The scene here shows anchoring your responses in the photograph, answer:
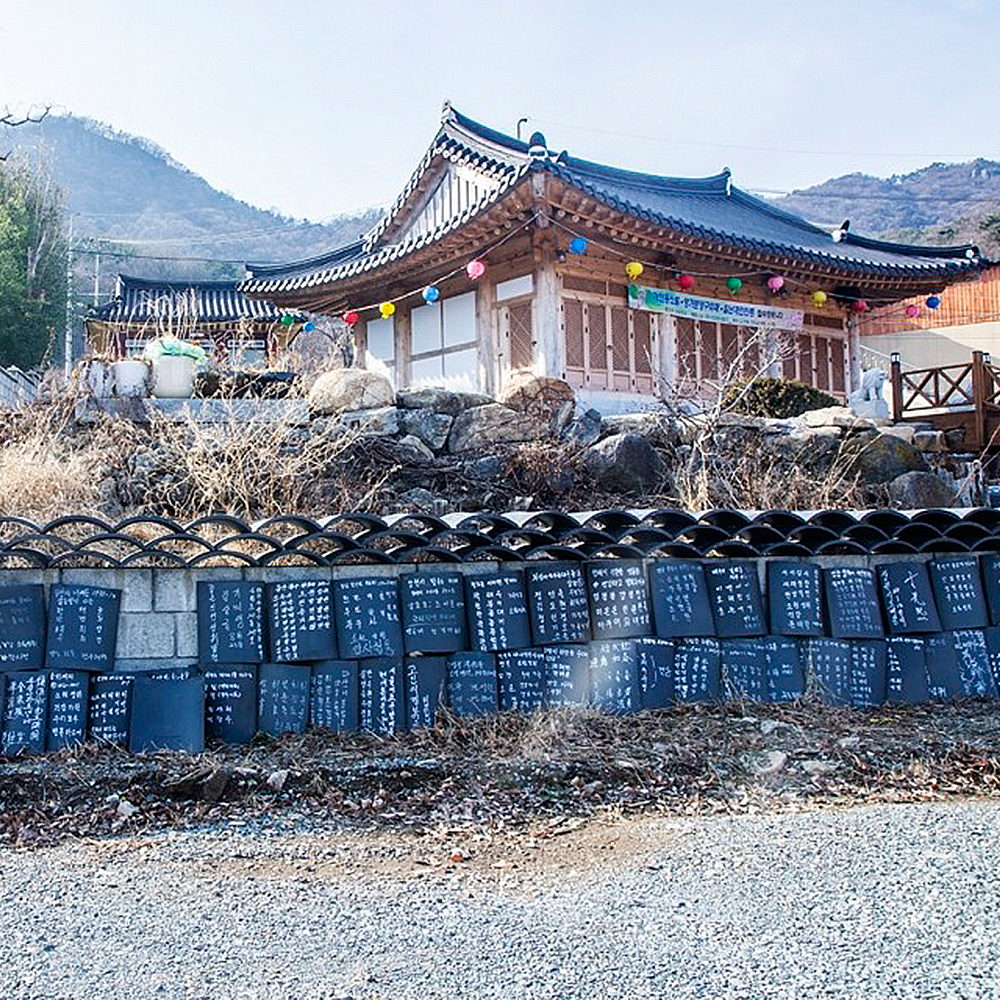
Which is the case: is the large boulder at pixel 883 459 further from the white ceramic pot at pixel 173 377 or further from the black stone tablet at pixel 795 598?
the white ceramic pot at pixel 173 377

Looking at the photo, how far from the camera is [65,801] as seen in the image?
4586mm

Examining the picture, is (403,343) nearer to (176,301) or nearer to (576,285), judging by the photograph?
(576,285)

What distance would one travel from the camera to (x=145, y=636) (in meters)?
5.56

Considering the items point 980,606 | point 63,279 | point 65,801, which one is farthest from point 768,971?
point 63,279

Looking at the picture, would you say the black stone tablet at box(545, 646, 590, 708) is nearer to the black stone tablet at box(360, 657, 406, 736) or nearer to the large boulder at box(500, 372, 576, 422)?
the black stone tablet at box(360, 657, 406, 736)

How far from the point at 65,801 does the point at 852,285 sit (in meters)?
15.7

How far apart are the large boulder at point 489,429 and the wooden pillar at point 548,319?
3.27m

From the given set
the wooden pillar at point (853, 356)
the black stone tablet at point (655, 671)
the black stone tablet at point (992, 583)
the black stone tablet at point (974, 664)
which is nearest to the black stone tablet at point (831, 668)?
the black stone tablet at point (974, 664)

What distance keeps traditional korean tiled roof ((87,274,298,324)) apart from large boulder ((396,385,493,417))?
50.0 ft

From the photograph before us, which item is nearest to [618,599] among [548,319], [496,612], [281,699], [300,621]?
[496,612]

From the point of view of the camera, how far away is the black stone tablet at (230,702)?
214 inches

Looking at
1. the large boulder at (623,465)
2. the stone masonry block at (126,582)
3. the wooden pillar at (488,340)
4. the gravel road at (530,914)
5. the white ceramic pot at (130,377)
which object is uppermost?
the wooden pillar at (488,340)

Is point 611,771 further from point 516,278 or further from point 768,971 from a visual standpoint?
point 516,278

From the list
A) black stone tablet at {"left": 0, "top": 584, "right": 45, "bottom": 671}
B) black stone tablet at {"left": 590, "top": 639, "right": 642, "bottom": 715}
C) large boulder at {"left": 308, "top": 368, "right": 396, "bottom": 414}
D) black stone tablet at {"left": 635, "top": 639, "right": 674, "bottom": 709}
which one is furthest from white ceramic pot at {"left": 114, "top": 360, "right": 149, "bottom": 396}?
black stone tablet at {"left": 635, "top": 639, "right": 674, "bottom": 709}
